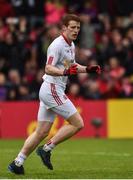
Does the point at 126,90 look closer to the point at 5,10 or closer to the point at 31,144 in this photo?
the point at 5,10

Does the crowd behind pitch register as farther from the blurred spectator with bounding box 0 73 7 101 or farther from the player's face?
the player's face

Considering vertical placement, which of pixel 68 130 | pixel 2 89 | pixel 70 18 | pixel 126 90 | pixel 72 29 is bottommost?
pixel 126 90

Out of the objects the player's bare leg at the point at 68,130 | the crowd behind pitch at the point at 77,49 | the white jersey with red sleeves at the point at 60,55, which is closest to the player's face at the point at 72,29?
the white jersey with red sleeves at the point at 60,55

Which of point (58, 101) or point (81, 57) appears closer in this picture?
point (58, 101)

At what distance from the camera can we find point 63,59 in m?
11.7

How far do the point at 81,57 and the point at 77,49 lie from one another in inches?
12.3

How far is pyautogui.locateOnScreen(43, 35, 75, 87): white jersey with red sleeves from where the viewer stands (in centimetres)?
1147

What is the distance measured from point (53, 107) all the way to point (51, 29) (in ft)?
→ 38.0

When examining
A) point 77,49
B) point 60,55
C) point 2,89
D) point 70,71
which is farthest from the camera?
point 77,49

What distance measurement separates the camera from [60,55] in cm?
1159

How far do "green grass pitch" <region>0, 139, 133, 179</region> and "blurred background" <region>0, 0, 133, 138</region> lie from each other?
1.37m

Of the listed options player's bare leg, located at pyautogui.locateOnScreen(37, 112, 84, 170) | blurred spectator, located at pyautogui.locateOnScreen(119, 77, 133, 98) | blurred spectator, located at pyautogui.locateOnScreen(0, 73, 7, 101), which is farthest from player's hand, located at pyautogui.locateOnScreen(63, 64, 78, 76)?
blurred spectator, located at pyautogui.locateOnScreen(119, 77, 133, 98)

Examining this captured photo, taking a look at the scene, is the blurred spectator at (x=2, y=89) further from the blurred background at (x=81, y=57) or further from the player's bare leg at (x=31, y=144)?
the player's bare leg at (x=31, y=144)

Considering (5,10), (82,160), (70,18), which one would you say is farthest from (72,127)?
(5,10)
